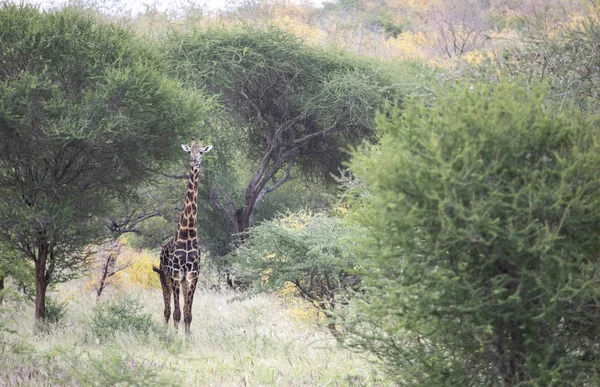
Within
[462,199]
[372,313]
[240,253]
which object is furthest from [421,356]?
[240,253]

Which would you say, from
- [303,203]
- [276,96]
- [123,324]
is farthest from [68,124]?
[303,203]

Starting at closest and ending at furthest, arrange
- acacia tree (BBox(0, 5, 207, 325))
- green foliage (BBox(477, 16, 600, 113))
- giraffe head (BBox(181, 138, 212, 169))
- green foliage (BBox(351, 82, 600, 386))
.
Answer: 1. green foliage (BBox(351, 82, 600, 386))
2. green foliage (BBox(477, 16, 600, 113))
3. giraffe head (BBox(181, 138, 212, 169))
4. acacia tree (BBox(0, 5, 207, 325))

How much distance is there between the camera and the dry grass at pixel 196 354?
8.84 metres

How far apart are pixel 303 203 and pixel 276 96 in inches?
198

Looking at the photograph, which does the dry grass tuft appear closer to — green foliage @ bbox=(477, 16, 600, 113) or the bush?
the bush

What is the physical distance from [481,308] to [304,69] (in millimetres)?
19345

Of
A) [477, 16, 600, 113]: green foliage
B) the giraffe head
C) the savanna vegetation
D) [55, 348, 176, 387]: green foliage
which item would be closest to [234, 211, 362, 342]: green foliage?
the savanna vegetation

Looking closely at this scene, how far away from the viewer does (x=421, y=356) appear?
7.25m

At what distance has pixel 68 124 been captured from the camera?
595 inches

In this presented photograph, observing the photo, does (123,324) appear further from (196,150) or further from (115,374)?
(115,374)

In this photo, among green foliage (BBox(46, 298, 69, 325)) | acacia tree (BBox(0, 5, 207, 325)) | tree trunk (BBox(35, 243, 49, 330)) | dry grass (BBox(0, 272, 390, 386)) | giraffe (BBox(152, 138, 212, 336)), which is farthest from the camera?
green foliage (BBox(46, 298, 69, 325))

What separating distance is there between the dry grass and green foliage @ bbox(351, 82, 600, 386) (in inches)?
72.7

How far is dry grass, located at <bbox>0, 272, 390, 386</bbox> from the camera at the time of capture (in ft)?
29.0

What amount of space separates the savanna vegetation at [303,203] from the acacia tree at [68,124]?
2.1 inches
